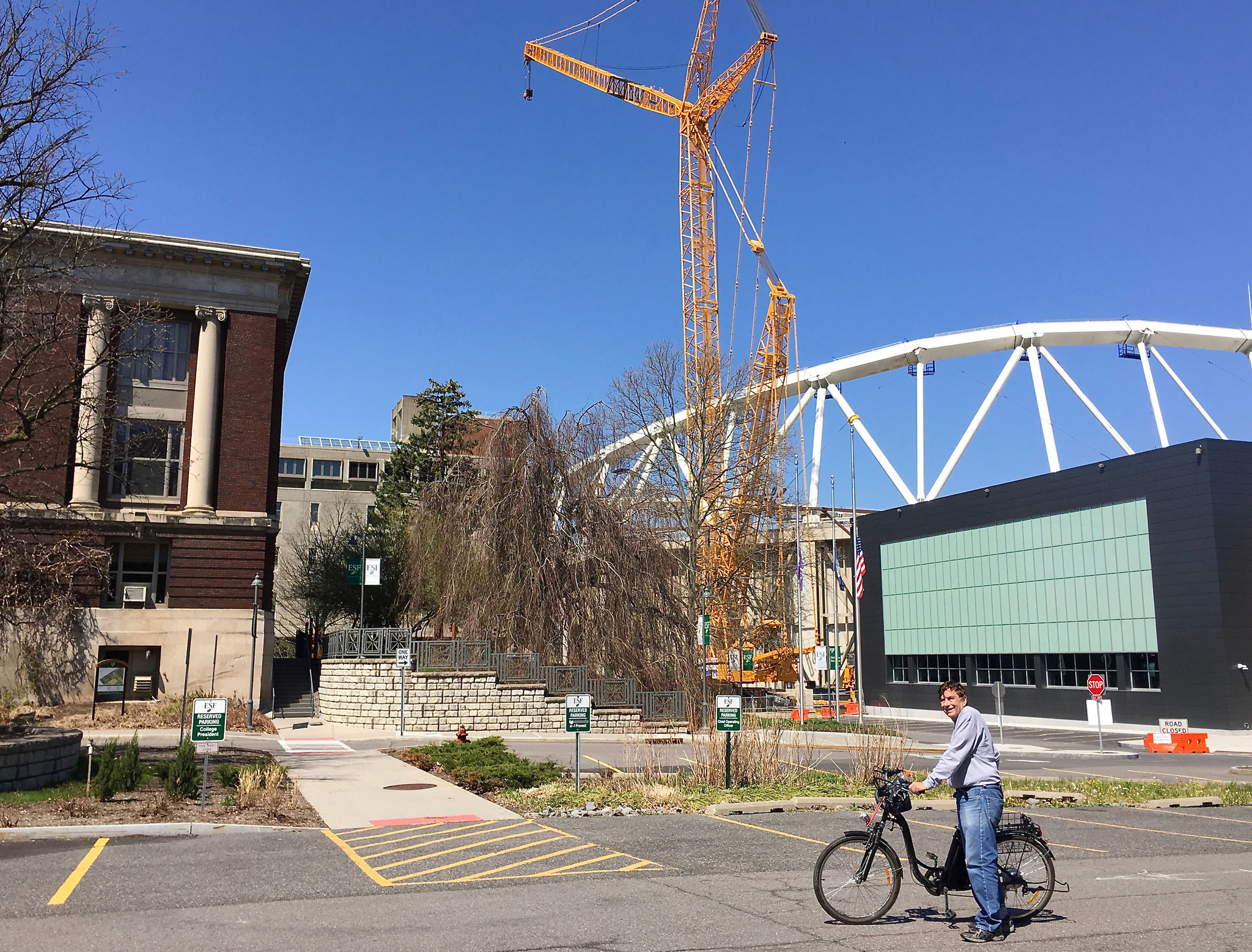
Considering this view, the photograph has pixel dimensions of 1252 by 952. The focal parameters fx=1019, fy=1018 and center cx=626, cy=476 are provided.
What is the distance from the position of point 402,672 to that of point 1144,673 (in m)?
30.6

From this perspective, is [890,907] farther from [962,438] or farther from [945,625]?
[962,438]

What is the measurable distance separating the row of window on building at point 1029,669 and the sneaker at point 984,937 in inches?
1189

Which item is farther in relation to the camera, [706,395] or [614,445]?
[706,395]

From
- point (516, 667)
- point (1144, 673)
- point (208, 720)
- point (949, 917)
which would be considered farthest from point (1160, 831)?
point (1144, 673)

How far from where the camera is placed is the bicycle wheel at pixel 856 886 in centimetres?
807

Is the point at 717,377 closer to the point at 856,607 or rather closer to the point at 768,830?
the point at 856,607

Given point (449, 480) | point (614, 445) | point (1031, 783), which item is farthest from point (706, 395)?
point (1031, 783)

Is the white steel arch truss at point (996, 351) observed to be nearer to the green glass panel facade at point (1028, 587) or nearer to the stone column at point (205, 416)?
the green glass panel facade at point (1028, 587)

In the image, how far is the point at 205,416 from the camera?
127 feet

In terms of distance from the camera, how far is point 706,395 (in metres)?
44.0

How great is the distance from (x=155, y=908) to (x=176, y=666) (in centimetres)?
3096

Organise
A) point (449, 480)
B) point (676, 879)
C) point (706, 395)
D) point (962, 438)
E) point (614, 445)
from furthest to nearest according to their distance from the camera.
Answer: point (962, 438) < point (706, 395) < point (614, 445) < point (449, 480) < point (676, 879)

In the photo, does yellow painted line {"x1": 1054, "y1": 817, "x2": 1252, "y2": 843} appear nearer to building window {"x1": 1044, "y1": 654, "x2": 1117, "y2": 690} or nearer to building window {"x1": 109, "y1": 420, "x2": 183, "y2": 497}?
building window {"x1": 1044, "y1": 654, "x2": 1117, "y2": 690}

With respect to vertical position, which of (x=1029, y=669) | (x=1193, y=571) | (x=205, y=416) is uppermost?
(x=205, y=416)
